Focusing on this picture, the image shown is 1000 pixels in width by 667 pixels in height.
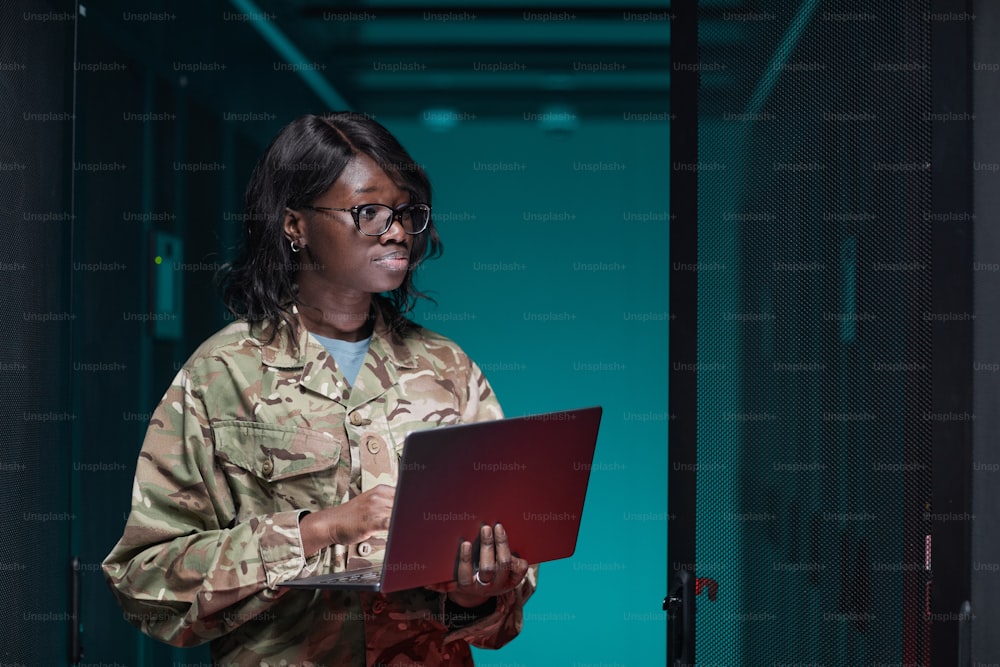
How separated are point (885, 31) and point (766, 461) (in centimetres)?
72

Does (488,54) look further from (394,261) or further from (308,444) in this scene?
(308,444)

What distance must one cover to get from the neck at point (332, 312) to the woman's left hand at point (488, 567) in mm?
508

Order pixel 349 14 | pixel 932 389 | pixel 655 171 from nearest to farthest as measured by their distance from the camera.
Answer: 1. pixel 932 389
2. pixel 349 14
3. pixel 655 171

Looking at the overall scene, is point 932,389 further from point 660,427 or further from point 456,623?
point 660,427

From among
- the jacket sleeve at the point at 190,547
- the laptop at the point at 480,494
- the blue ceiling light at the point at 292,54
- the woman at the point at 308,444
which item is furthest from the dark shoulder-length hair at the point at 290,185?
the blue ceiling light at the point at 292,54

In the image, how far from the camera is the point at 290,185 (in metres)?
1.67

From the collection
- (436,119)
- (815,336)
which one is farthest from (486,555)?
(436,119)

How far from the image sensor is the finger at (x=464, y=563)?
4.53 feet

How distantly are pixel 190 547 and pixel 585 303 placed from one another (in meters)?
1.73

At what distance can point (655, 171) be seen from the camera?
9.82 ft

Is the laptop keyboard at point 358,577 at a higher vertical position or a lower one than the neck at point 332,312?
lower

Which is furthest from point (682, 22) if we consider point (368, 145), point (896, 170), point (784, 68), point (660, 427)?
point (660, 427)

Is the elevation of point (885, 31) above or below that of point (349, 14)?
below

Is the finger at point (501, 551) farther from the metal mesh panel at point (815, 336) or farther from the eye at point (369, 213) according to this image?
the eye at point (369, 213)
